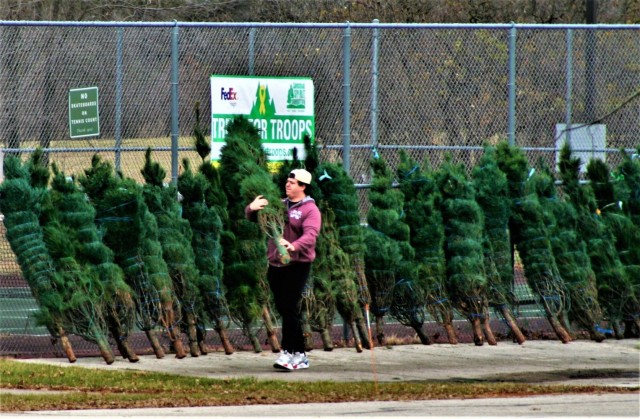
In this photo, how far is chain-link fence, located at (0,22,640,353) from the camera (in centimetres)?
1361

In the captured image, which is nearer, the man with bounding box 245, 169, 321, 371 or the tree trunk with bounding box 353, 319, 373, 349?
the man with bounding box 245, 169, 321, 371

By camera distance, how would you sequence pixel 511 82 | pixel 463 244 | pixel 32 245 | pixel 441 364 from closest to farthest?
pixel 32 245 < pixel 441 364 < pixel 463 244 < pixel 511 82

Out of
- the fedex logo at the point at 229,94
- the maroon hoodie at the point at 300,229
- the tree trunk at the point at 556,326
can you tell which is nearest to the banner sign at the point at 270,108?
the fedex logo at the point at 229,94

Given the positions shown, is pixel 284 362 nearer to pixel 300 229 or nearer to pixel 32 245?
pixel 300 229

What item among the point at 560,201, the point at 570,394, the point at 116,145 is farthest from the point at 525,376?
the point at 116,145

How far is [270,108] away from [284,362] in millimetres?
3061

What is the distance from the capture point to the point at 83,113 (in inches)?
520

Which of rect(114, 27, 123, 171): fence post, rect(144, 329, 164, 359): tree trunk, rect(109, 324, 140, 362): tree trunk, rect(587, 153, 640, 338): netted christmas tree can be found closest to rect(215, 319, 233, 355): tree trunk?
rect(144, 329, 164, 359): tree trunk

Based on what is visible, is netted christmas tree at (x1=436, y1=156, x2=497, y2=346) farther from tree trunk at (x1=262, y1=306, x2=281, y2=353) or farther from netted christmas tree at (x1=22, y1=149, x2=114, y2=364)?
netted christmas tree at (x1=22, y1=149, x2=114, y2=364)

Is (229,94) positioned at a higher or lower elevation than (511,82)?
lower

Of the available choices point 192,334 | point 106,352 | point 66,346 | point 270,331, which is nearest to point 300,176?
point 270,331

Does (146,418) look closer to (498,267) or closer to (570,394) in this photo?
(570,394)

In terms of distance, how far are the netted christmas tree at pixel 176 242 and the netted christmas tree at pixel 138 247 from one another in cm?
17

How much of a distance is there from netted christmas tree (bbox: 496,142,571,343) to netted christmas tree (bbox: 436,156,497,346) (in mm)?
502
